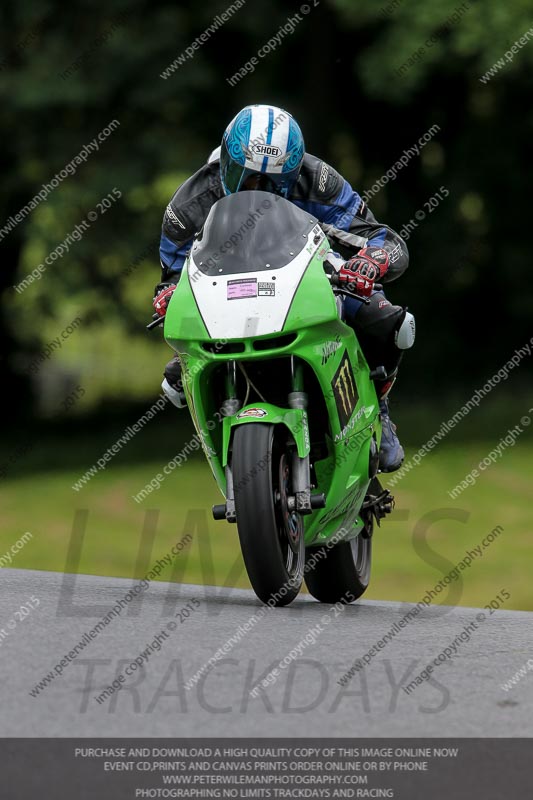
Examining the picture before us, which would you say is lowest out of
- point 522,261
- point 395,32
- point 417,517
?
point 417,517

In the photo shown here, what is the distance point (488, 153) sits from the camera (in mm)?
24094

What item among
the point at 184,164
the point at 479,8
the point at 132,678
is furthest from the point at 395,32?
the point at 132,678

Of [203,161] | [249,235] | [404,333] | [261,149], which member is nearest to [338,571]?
[404,333]

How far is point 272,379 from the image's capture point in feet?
18.8

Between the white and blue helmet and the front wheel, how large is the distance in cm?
115

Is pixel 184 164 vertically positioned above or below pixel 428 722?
below

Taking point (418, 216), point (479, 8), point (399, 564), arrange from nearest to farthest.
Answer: point (399, 564) → point (479, 8) → point (418, 216)

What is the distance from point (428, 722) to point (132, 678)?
930mm

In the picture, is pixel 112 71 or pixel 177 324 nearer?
pixel 177 324

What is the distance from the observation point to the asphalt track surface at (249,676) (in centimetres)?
378

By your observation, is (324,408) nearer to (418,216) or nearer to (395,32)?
(395,32)

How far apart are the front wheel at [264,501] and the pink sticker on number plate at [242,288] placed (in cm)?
55
